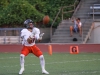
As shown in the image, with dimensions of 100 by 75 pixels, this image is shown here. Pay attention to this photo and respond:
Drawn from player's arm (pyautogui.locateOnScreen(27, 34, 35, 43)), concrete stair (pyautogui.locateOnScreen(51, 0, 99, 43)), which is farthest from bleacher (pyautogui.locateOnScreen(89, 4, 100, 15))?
player's arm (pyautogui.locateOnScreen(27, 34, 35, 43))

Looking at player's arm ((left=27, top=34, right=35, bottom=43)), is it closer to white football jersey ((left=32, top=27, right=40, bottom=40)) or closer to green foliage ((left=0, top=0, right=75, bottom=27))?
white football jersey ((left=32, top=27, right=40, bottom=40))

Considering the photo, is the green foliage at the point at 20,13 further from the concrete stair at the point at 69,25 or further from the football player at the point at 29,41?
the football player at the point at 29,41

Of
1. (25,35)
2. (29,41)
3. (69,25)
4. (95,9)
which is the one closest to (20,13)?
(69,25)

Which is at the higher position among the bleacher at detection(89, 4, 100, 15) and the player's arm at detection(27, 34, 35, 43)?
the bleacher at detection(89, 4, 100, 15)

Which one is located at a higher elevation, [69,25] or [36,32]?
[36,32]

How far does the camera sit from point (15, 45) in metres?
28.3

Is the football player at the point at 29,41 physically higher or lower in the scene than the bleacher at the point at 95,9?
lower

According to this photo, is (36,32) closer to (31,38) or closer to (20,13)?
(31,38)

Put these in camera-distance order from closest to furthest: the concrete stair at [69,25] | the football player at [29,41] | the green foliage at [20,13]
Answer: the football player at [29,41] → the concrete stair at [69,25] → the green foliage at [20,13]

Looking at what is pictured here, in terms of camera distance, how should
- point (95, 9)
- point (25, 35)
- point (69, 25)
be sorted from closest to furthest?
1. point (25, 35)
2. point (69, 25)
3. point (95, 9)

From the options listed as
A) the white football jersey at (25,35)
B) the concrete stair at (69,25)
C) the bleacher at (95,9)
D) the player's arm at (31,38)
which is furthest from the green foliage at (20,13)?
the player's arm at (31,38)

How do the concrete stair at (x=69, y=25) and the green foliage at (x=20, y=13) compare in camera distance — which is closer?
the concrete stair at (x=69, y=25)

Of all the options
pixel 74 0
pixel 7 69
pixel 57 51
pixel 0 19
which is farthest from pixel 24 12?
pixel 7 69

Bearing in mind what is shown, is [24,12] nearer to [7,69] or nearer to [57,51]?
[57,51]
